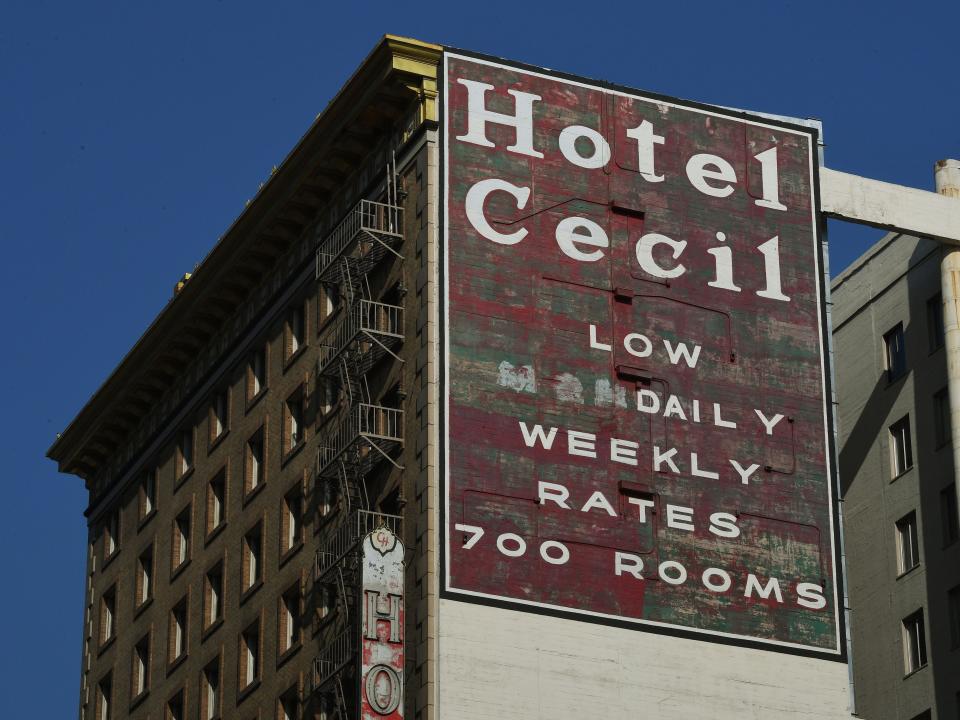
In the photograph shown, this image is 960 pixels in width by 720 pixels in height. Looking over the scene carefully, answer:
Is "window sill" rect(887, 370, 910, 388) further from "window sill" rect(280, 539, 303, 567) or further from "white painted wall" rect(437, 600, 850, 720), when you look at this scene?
"window sill" rect(280, 539, 303, 567)

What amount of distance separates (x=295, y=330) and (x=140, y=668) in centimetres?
1726

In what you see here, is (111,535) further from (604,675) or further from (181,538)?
(604,675)

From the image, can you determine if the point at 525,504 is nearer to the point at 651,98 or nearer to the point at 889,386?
the point at 651,98

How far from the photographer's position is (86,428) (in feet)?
335

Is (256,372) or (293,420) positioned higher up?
(256,372)

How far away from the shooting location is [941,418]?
88188 mm

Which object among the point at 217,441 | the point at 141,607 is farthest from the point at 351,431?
the point at 141,607

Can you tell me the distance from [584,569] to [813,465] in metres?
9.74

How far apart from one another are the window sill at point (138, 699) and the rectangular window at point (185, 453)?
8352 mm

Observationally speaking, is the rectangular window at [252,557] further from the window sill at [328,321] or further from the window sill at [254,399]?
the window sill at [328,321]

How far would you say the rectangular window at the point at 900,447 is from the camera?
90.1 m

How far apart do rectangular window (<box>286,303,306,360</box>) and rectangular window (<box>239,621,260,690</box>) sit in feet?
31.6

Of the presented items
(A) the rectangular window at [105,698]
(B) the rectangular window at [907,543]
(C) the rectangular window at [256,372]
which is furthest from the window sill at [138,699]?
(B) the rectangular window at [907,543]

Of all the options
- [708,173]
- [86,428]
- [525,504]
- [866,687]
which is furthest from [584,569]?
[86,428]
